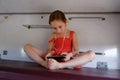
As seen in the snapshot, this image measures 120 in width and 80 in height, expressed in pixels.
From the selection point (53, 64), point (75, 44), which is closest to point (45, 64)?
point (53, 64)

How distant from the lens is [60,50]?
1503 mm

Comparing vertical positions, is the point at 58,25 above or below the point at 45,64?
above

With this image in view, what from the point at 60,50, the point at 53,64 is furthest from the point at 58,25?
the point at 53,64

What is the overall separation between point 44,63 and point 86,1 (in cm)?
57

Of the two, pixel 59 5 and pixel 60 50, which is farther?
pixel 59 5

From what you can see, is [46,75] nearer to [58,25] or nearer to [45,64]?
[45,64]

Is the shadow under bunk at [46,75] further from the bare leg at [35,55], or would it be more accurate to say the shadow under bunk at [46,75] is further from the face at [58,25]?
the face at [58,25]

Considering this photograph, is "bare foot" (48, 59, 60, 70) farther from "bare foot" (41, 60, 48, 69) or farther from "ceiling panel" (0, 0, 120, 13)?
"ceiling panel" (0, 0, 120, 13)

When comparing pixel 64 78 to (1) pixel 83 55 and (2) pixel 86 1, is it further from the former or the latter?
(2) pixel 86 1

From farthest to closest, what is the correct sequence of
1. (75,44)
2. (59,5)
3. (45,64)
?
(59,5) < (75,44) < (45,64)

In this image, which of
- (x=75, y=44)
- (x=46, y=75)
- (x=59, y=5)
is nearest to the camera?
(x=46, y=75)

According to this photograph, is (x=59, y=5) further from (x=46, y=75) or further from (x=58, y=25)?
(x=46, y=75)

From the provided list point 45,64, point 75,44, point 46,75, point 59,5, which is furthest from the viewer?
point 59,5

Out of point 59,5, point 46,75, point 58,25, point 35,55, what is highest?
point 59,5
